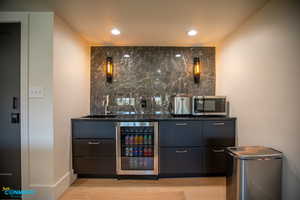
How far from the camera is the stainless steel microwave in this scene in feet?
8.12

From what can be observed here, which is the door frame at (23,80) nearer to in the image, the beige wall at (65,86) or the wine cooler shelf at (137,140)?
the beige wall at (65,86)

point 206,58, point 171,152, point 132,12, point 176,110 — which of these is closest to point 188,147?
point 171,152

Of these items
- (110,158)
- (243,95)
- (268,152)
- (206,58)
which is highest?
(206,58)

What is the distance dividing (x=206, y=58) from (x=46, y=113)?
2811 mm

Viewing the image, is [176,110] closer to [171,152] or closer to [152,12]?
[171,152]

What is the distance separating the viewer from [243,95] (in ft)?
6.94

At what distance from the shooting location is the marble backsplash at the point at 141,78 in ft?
9.64

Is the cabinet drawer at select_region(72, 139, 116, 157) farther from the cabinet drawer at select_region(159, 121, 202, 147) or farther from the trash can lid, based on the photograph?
the trash can lid

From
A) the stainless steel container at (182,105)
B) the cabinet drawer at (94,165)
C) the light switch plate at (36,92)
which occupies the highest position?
the light switch plate at (36,92)

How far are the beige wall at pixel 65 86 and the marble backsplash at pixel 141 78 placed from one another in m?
0.37

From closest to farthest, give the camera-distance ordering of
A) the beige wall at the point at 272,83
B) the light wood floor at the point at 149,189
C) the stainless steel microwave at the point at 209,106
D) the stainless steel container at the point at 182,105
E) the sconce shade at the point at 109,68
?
the beige wall at the point at 272,83 → the light wood floor at the point at 149,189 → the stainless steel microwave at the point at 209,106 → the stainless steel container at the point at 182,105 → the sconce shade at the point at 109,68

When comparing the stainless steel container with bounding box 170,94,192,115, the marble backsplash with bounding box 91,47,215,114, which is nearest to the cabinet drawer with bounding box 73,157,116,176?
the marble backsplash with bounding box 91,47,215,114

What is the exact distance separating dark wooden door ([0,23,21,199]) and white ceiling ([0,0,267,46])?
35 cm

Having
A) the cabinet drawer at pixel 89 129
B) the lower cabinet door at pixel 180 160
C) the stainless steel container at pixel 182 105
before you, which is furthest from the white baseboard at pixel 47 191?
the stainless steel container at pixel 182 105
